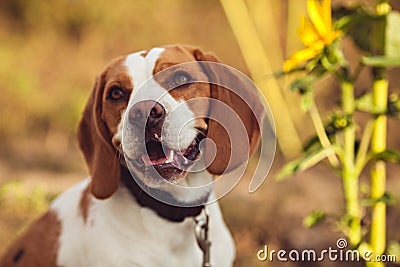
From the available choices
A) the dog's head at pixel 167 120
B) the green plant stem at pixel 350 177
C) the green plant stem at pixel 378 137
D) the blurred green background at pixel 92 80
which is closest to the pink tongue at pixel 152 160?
the dog's head at pixel 167 120

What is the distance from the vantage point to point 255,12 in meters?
4.05

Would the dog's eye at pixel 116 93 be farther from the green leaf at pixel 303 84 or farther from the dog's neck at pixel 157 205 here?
the green leaf at pixel 303 84

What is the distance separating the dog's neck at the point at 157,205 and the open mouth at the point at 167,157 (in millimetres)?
141

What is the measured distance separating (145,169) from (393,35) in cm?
89

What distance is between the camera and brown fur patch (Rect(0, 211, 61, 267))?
1868mm

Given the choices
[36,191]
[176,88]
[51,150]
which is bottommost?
[51,150]

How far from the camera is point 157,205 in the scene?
1762mm

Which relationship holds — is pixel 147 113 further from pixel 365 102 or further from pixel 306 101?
pixel 365 102

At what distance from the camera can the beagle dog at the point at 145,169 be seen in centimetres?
160

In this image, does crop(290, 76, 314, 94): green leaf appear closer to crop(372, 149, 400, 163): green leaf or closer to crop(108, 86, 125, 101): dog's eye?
crop(372, 149, 400, 163): green leaf

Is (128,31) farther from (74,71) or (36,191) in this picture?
(36,191)

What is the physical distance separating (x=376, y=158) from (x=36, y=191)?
1.46m

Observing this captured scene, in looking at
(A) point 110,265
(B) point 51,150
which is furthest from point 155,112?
(B) point 51,150

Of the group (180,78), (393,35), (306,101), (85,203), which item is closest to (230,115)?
(180,78)
